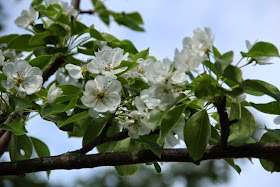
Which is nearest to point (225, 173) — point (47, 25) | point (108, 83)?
point (47, 25)

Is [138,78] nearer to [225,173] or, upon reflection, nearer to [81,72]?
[81,72]

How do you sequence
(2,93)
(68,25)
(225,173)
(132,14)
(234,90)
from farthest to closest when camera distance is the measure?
1. (225,173)
2. (132,14)
3. (68,25)
4. (2,93)
5. (234,90)

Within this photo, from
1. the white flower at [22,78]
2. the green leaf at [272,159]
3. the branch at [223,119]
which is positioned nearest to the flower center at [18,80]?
the white flower at [22,78]

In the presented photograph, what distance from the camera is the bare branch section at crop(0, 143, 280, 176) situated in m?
1.32

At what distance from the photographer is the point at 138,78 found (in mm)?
1615

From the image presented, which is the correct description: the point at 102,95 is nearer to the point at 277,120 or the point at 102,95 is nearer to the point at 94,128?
the point at 94,128

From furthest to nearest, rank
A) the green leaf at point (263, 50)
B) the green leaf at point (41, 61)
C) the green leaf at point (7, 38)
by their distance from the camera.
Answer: the green leaf at point (7, 38), the green leaf at point (41, 61), the green leaf at point (263, 50)

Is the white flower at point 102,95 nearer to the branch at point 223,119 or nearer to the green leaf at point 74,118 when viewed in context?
the green leaf at point 74,118

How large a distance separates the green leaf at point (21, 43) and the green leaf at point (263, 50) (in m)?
0.97

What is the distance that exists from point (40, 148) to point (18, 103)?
1.31 ft

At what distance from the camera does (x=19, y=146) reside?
180 cm

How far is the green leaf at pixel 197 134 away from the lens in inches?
53.0

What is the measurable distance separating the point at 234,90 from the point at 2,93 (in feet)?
3.09

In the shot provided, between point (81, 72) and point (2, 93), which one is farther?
point (2, 93)
